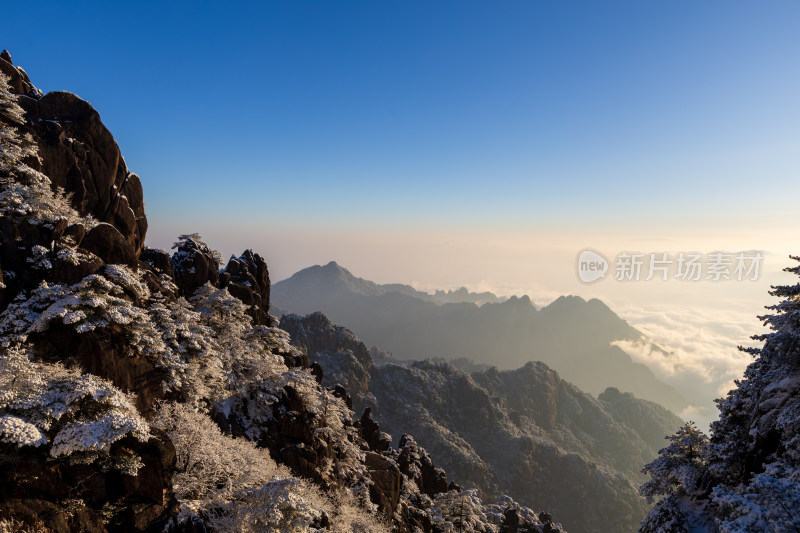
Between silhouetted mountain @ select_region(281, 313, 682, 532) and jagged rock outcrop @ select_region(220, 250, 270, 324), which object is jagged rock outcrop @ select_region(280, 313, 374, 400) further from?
jagged rock outcrop @ select_region(220, 250, 270, 324)

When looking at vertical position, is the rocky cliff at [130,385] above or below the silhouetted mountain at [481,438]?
above

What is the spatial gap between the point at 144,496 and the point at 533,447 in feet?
533

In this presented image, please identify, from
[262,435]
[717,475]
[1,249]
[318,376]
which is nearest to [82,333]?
[1,249]

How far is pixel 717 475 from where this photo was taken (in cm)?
2834

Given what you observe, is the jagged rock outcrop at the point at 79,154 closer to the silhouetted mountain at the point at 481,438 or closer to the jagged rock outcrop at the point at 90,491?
the jagged rock outcrop at the point at 90,491

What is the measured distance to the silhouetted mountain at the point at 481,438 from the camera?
137 metres

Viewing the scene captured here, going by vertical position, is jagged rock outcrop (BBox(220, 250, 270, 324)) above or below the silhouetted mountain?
above

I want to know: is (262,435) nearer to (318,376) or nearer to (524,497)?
(318,376)

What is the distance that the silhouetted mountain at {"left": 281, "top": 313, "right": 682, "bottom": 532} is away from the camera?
13738 centimetres

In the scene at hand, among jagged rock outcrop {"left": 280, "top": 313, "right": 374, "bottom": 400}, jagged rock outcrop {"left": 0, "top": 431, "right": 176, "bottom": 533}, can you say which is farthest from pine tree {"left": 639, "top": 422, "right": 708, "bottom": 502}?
jagged rock outcrop {"left": 280, "top": 313, "right": 374, "bottom": 400}


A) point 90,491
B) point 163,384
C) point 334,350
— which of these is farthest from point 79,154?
point 334,350

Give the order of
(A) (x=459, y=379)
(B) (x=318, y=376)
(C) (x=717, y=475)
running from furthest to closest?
(A) (x=459, y=379)
(B) (x=318, y=376)
(C) (x=717, y=475)

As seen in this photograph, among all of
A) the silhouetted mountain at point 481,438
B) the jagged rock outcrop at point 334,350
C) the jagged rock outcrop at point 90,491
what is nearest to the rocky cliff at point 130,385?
the jagged rock outcrop at point 90,491

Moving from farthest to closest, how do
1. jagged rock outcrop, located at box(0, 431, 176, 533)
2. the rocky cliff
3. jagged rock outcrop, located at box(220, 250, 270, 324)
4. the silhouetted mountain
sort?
the silhouetted mountain, jagged rock outcrop, located at box(220, 250, 270, 324), the rocky cliff, jagged rock outcrop, located at box(0, 431, 176, 533)
